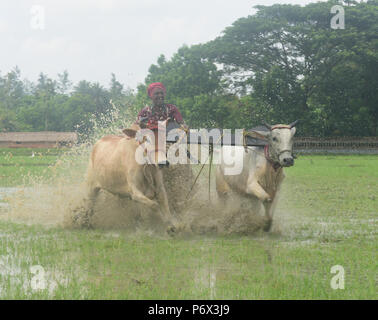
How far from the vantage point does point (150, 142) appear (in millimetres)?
8398

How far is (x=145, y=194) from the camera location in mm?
8617

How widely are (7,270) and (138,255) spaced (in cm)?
137

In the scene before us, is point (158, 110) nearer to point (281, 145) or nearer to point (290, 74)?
point (281, 145)

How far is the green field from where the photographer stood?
5152 mm

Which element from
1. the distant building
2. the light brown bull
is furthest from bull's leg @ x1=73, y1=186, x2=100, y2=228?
the distant building

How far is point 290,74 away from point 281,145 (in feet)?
114

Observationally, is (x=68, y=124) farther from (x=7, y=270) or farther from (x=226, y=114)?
(x=7, y=270)

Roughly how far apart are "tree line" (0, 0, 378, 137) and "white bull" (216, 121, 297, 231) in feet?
95.6

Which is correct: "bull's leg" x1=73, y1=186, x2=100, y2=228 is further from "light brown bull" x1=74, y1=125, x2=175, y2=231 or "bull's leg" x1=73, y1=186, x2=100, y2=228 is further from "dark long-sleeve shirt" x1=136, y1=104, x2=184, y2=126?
"dark long-sleeve shirt" x1=136, y1=104, x2=184, y2=126

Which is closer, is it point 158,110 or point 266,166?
point 266,166

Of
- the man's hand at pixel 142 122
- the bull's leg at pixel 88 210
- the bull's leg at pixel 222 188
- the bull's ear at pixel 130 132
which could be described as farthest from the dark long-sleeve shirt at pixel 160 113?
the bull's leg at pixel 88 210

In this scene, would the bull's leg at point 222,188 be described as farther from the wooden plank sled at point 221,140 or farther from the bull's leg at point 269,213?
the bull's leg at point 269,213

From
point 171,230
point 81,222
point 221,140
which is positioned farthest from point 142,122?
point 81,222

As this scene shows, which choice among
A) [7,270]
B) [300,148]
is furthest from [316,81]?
[7,270]
